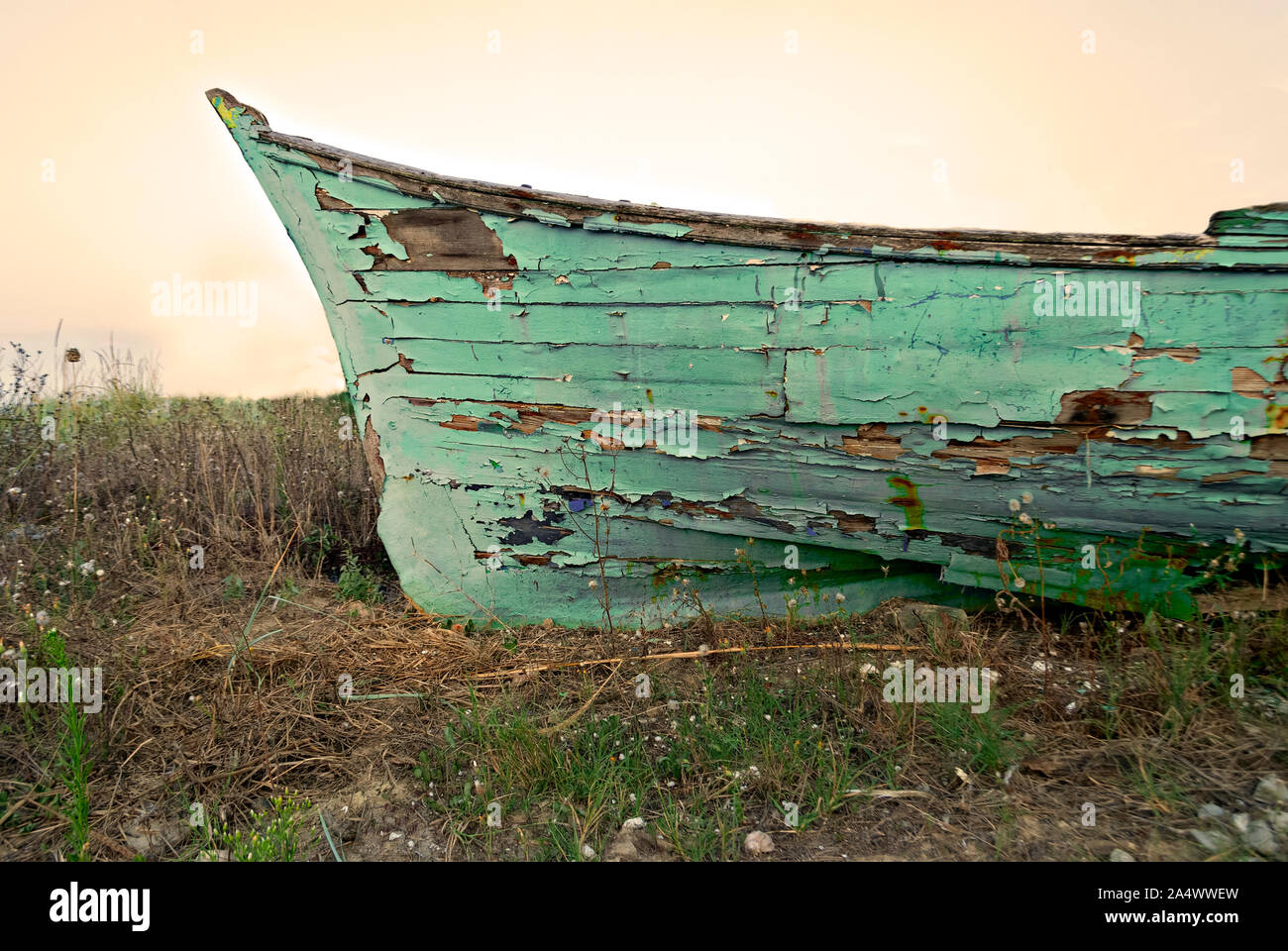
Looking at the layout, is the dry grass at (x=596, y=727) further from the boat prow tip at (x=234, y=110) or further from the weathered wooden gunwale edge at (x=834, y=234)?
the boat prow tip at (x=234, y=110)

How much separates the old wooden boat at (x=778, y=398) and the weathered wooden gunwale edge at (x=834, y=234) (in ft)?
0.04

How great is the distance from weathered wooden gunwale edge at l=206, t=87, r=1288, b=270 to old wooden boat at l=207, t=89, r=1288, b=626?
1 centimetres

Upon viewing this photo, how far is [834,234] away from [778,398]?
79 cm

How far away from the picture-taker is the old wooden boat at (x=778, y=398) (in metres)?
3.18

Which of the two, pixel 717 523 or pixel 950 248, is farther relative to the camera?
pixel 717 523

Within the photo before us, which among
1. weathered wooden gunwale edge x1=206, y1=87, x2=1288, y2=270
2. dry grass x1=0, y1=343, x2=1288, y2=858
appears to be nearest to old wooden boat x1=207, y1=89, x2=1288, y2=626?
weathered wooden gunwale edge x1=206, y1=87, x2=1288, y2=270

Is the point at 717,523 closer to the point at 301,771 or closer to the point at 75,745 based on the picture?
the point at 301,771

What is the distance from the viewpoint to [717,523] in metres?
3.78

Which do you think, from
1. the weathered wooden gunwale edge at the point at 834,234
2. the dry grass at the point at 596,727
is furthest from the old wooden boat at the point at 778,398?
the dry grass at the point at 596,727

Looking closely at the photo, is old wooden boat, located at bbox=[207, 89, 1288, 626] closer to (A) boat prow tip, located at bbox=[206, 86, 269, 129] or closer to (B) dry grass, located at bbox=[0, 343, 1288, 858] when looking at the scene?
(A) boat prow tip, located at bbox=[206, 86, 269, 129]

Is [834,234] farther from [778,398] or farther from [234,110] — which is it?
[234,110]

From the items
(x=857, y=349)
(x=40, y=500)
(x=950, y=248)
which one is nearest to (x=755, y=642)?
(x=857, y=349)

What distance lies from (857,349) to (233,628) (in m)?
3.63

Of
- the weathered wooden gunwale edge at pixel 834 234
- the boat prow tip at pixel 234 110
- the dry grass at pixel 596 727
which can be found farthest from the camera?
the boat prow tip at pixel 234 110
